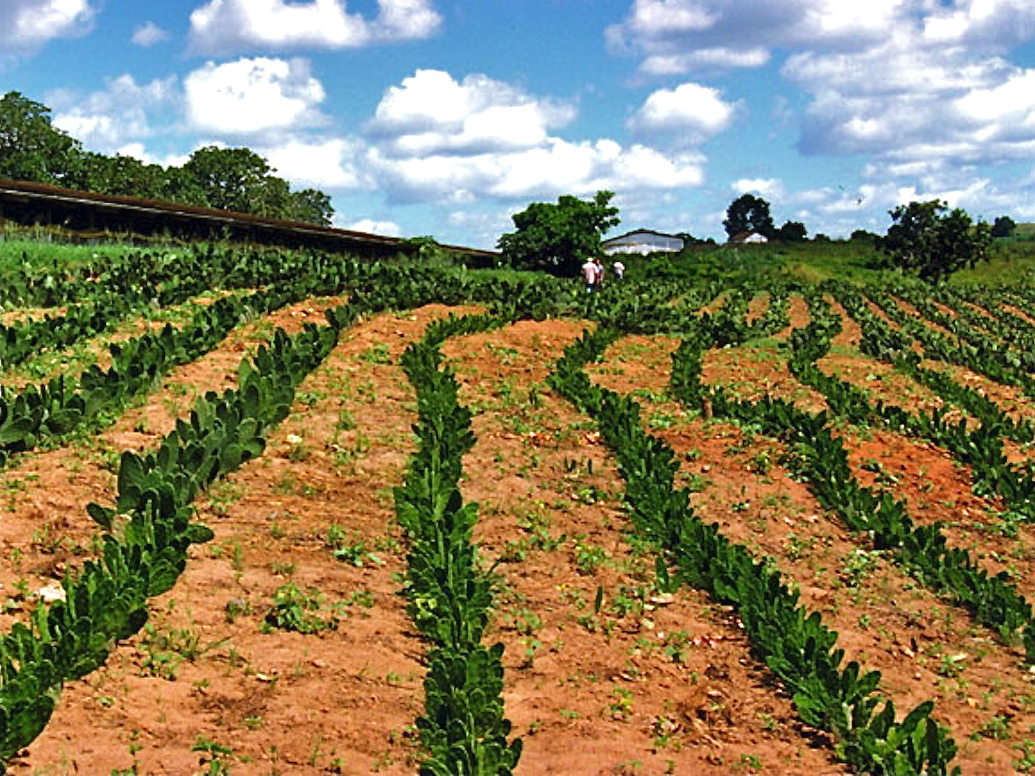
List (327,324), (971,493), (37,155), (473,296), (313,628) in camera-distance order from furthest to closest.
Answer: (37,155) < (473,296) < (327,324) < (971,493) < (313,628)

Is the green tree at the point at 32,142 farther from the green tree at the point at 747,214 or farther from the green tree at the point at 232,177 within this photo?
the green tree at the point at 747,214

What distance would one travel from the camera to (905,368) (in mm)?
20156

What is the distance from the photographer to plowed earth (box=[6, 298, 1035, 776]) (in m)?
5.78

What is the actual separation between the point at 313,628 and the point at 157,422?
14.2 ft

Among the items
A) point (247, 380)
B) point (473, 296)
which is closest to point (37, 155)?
point (473, 296)

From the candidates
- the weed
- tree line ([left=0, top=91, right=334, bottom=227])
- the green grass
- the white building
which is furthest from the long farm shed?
the white building

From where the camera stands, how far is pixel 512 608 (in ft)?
25.8

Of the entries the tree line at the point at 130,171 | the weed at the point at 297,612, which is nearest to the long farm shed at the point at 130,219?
the weed at the point at 297,612

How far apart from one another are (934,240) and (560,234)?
114ft

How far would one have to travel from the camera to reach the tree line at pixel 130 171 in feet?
219

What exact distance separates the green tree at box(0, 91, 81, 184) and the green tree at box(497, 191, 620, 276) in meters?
34.3

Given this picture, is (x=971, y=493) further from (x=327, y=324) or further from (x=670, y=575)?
(x=327, y=324)

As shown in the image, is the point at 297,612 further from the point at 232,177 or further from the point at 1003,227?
the point at 1003,227

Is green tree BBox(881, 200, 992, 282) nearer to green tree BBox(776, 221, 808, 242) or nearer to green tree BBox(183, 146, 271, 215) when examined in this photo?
green tree BBox(776, 221, 808, 242)
